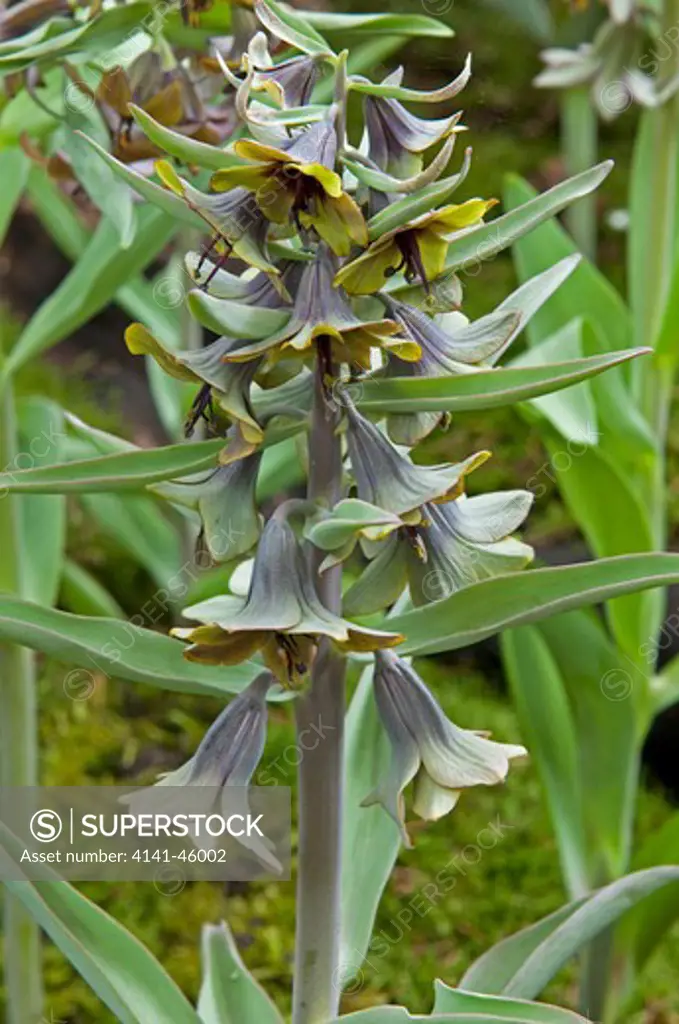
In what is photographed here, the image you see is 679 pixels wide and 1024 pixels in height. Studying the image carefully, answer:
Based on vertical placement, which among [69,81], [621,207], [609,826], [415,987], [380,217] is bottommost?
[415,987]

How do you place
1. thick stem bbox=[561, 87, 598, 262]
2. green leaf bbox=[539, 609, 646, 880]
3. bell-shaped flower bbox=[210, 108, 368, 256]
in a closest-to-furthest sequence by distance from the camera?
bell-shaped flower bbox=[210, 108, 368, 256], green leaf bbox=[539, 609, 646, 880], thick stem bbox=[561, 87, 598, 262]

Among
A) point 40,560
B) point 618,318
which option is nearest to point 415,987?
point 40,560

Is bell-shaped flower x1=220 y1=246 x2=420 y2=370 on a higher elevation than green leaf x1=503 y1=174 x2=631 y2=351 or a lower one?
higher

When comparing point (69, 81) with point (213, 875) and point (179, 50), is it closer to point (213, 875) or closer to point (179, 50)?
point (179, 50)

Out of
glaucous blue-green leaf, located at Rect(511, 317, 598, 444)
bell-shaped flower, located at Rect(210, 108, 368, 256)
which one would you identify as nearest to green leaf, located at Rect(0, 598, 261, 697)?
bell-shaped flower, located at Rect(210, 108, 368, 256)

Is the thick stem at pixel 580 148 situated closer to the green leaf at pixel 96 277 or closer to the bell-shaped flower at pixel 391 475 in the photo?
the green leaf at pixel 96 277

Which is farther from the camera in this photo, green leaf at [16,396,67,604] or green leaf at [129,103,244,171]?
green leaf at [16,396,67,604]

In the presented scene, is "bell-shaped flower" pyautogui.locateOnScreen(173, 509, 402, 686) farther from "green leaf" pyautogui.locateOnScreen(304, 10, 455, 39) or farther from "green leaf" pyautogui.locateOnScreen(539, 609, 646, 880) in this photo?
"green leaf" pyautogui.locateOnScreen(539, 609, 646, 880)
